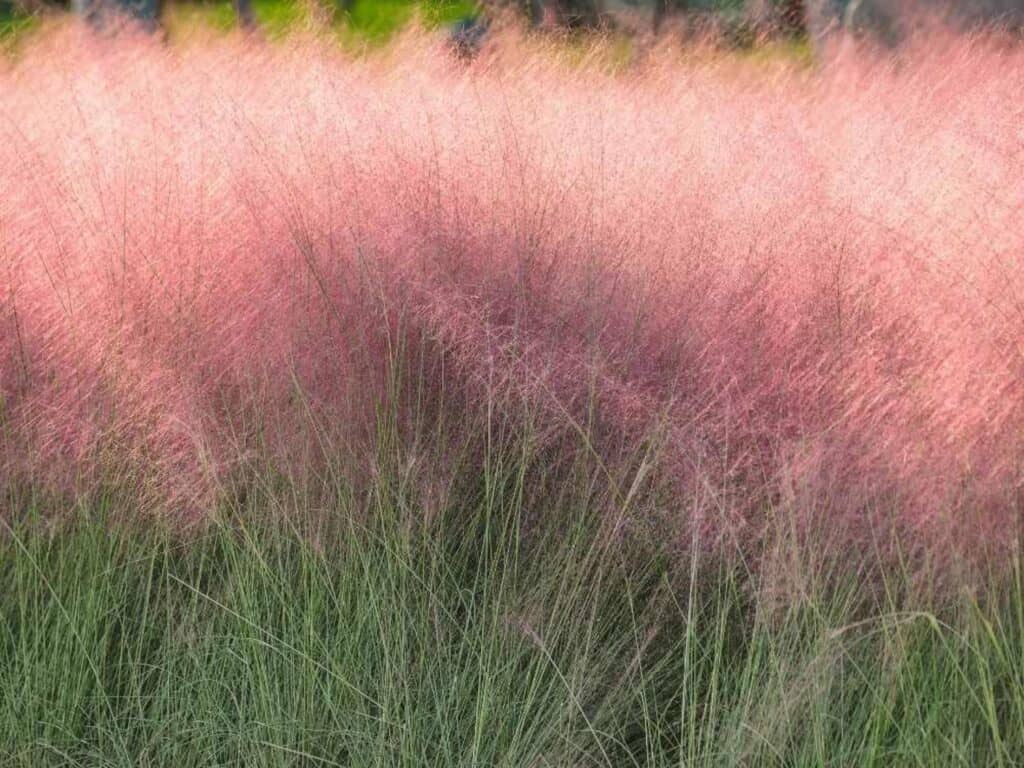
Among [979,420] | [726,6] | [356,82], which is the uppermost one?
[356,82]

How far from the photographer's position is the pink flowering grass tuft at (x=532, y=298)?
1933mm

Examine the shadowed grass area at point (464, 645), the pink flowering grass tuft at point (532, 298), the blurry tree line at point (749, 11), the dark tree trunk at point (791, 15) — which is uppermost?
the pink flowering grass tuft at point (532, 298)

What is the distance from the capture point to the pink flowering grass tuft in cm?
193

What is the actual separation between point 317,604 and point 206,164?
1.05 metres

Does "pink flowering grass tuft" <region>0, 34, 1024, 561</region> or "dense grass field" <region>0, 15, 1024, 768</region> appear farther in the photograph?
"pink flowering grass tuft" <region>0, 34, 1024, 561</region>

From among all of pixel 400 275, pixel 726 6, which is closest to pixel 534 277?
pixel 400 275

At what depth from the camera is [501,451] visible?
213 centimetres

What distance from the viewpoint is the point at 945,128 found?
109 inches

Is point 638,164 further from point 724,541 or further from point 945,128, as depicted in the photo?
point 724,541

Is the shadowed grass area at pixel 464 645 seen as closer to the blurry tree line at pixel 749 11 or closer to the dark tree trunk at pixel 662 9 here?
the blurry tree line at pixel 749 11

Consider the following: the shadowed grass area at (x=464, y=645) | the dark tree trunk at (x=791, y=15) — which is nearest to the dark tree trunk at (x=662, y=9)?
the dark tree trunk at (x=791, y=15)

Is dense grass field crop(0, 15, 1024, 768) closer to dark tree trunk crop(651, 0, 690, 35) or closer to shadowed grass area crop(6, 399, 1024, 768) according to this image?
shadowed grass area crop(6, 399, 1024, 768)

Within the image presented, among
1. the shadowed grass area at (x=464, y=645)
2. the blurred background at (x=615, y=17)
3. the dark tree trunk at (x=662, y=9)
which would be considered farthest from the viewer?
the dark tree trunk at (x=662, y=9)

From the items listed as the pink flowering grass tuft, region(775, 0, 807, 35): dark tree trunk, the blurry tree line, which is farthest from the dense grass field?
region(775, 0, 807, 35): dark tree trunk
